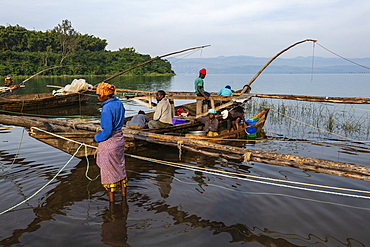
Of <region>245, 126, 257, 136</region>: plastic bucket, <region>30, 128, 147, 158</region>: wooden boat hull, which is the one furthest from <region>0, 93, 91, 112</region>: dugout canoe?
<region>30, 128, 147, 158</region>: wooden boat hull

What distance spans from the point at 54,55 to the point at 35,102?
121ft

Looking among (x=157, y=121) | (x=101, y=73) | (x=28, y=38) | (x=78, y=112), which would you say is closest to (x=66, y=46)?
(x=28, y=38)

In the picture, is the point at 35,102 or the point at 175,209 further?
the point at 35,102

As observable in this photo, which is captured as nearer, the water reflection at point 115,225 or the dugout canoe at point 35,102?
the water reflection at point 115,225

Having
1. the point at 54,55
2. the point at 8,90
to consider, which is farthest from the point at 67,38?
the point at 8,90

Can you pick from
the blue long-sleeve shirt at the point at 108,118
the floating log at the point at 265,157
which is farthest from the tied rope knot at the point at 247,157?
the blue long-sleeve shirt at the point at 108,118

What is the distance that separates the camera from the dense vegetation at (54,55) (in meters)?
41.0

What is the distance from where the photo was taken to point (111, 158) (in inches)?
143

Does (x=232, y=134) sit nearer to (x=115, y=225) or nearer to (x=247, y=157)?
(x=247, y=157)

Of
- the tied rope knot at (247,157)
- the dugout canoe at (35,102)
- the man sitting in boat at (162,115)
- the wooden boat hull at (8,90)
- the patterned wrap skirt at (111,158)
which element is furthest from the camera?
the wooden boat hull at (8,90)

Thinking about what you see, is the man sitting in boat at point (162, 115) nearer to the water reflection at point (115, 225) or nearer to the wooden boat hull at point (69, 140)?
the wooden boat hull at point (69, 140)

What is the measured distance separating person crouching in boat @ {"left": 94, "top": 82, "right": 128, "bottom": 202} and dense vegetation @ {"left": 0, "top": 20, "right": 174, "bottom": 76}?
39157 mm

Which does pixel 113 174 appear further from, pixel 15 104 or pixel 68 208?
pixel 15 104

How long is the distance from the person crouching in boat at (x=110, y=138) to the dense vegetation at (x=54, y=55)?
39.2 m
